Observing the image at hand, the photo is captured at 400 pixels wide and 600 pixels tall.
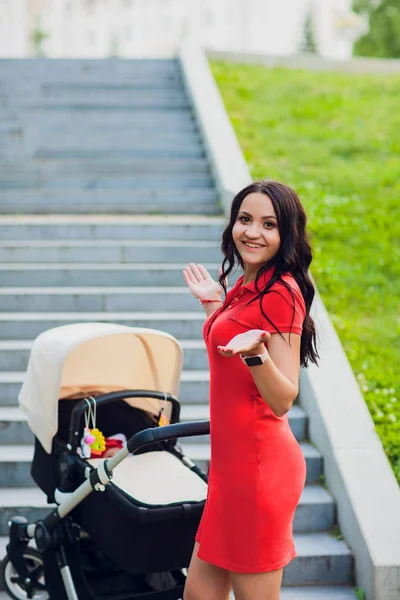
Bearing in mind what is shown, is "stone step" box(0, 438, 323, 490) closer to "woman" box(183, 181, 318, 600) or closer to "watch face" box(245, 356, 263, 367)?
"woman" box(183, 181, 318, 600)

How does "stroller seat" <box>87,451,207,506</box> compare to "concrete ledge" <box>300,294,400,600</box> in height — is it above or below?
above

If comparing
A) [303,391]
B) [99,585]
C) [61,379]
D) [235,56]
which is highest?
[61,379]

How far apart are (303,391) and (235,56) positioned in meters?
11.7

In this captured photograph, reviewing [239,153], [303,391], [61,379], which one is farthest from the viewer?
[239,153]

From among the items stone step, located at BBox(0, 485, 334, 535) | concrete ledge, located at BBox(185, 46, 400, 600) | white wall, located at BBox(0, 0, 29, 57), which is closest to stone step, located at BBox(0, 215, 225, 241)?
concrete ledge, located at BBox(185, 46, 400, 600)

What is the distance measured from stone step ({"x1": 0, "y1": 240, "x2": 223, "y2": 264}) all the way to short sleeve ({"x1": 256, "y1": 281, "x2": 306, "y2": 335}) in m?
4.80

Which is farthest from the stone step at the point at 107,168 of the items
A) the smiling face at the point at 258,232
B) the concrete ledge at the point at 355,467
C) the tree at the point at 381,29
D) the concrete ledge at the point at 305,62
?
the tree at the point at 381,29

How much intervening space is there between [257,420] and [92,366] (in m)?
1.46

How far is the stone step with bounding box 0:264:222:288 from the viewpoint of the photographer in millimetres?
7070

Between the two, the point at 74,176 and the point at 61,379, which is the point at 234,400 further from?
the point at 74,176

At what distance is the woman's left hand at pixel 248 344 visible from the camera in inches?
93.4

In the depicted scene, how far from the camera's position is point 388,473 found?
472 centimetres

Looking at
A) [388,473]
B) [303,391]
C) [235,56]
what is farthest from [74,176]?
[235,56]

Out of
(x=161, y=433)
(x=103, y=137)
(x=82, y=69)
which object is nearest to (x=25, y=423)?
(x=161, y=433)
